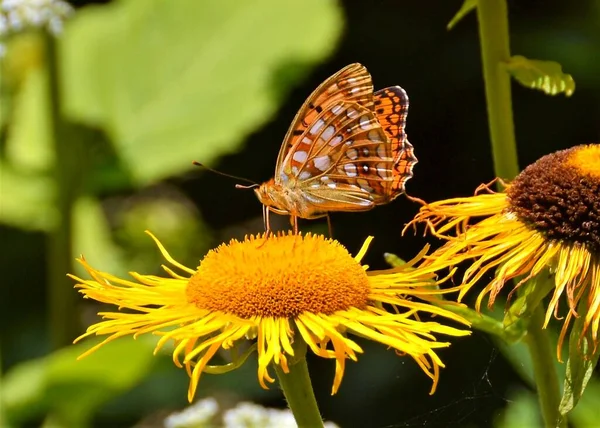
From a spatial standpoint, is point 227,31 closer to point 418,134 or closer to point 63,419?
point 418,134

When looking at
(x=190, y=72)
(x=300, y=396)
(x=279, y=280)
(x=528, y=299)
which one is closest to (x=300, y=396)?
(x=300, y=396)

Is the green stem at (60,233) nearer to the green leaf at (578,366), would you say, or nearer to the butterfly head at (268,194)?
the butterfly head at (268,194)

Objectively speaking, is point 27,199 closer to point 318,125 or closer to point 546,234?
point 318,125

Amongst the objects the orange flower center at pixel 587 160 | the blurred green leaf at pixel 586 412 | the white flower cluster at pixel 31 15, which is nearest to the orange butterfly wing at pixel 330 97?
the orange flower center at pixel 587 160

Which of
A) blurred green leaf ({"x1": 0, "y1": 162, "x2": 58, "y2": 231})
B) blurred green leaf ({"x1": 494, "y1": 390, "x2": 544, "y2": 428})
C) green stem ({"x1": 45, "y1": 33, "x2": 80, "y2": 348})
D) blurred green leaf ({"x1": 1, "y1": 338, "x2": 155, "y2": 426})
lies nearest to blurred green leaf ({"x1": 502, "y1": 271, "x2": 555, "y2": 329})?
blurred green leaf ({"x1": 494, "y1": 390, "x2": 544, "y2": 428})

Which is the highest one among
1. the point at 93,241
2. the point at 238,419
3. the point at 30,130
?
the point at 30,130

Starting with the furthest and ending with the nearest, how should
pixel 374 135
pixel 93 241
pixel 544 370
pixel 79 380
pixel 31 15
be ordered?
1. pixel 93 241
2. pixel 31 15
3. pixel 79 380
4. pixel 374 135
5. pixel 544 370
